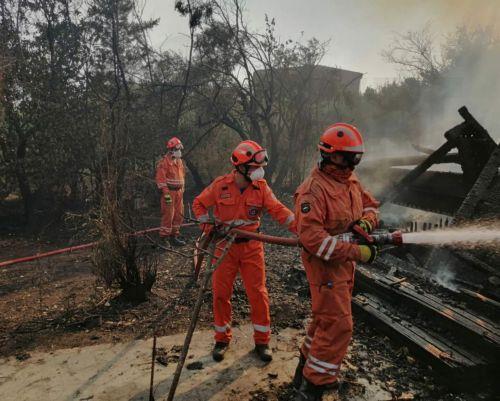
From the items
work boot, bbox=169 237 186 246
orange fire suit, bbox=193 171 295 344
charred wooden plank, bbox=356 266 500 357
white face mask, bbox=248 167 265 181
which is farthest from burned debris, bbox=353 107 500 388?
work boot, bbox=169 237 186 246

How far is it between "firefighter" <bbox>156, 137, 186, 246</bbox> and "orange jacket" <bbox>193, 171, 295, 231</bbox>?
14.0 ft

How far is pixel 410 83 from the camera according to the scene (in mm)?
22719

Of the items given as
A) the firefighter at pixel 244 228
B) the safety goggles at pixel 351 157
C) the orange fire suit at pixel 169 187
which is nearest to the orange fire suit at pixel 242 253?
the firefighter at pixel 244 228

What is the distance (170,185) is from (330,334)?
607cm

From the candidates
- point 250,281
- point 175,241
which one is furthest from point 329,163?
point 175,241

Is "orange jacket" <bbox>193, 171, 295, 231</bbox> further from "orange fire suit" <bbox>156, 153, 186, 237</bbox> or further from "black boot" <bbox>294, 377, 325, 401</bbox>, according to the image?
"orange fire suit" <bbox>156, 153, 186, 237</bbox>

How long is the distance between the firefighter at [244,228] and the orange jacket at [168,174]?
4.34 m

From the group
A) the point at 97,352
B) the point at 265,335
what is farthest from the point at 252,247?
the point at 97,352

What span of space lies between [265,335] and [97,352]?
1682 mm

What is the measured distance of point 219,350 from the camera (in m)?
3.78

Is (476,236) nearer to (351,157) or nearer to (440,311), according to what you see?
(440,311)

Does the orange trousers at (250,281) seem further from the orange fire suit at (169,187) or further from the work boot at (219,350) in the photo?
the orange fire suit at (169,187)

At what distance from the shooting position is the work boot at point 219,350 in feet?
12.2

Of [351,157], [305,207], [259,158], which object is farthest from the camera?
[259,158]
